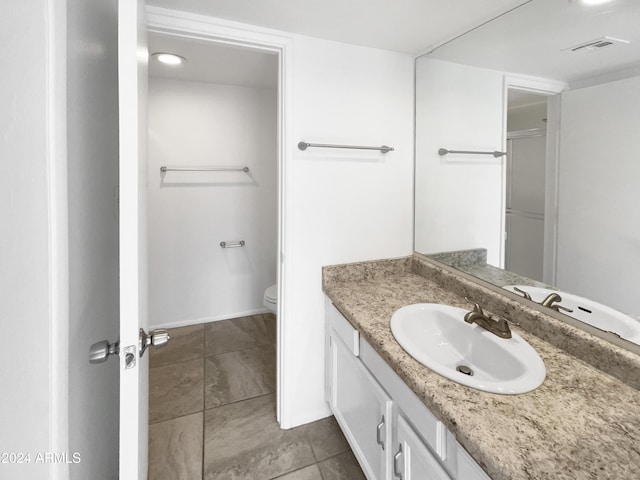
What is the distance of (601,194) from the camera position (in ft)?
3.27

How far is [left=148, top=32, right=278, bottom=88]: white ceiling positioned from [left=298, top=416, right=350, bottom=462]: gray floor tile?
2.22 meters

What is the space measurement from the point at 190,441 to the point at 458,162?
6.72 feet

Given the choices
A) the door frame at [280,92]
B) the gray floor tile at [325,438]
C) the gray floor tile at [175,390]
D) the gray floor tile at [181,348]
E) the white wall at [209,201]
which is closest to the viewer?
the door frame at [280,92]

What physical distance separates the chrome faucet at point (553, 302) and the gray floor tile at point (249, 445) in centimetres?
127

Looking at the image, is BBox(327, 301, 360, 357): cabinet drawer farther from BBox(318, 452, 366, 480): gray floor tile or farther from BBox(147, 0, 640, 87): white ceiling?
BBox(147, 0, 640, 87): white ceiling

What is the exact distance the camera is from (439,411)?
2.51 feet

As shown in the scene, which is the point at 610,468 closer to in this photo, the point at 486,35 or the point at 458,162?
the point at 458,162

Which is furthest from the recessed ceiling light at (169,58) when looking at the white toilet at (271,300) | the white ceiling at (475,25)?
the white toilet at (271,300)

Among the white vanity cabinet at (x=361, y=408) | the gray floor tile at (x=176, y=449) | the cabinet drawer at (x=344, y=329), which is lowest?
the gray floor tile at (x=176, y=449)

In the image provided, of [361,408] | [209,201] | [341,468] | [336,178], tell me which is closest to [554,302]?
[361,408]

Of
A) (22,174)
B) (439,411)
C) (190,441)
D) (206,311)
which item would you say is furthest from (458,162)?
(206,311)

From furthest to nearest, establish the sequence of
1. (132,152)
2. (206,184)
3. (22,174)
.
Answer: (206,184) < (132,152) < (22,174)

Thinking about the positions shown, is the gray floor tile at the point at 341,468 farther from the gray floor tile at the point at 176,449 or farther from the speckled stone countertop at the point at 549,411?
the speckled stone countertop at the point at 549,411

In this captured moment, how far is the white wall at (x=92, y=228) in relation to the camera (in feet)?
2.28
